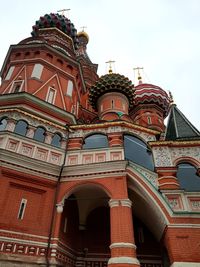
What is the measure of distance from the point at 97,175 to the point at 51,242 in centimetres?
309

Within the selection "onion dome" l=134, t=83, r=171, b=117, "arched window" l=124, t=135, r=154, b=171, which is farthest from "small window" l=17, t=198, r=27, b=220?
"onion dome" l=134, t=83, r=171, b=117

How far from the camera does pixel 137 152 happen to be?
482 inches

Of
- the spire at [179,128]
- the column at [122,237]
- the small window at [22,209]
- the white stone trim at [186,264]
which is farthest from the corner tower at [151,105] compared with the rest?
the white stone trim at [186,264]

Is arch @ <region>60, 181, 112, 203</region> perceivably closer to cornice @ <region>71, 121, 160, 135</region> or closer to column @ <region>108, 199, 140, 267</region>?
column @ <region>108, 199, 140, 267</region>

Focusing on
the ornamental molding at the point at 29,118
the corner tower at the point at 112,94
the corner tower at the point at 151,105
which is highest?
the corner tower at the point at 151,105

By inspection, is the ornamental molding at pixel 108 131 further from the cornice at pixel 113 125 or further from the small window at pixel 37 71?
the small window at pixel 37 71

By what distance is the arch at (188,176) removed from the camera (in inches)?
435

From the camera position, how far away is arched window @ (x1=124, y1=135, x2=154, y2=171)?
11820 mm

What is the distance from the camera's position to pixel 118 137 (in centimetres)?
1252

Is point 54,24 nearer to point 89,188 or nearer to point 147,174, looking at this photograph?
point 89,188

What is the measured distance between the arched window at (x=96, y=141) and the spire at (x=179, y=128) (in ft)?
12.5

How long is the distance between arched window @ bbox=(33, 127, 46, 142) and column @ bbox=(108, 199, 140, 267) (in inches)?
180

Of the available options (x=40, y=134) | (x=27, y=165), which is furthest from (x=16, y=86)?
(x=27, y=165)

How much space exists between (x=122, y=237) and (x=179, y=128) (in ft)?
25.7
